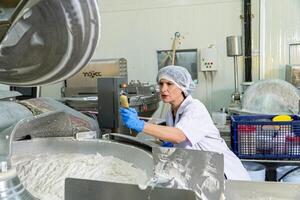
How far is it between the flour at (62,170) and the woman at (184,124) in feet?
1.07

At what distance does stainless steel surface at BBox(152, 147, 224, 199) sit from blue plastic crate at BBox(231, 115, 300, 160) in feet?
4.06

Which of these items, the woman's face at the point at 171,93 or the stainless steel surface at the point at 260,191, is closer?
the stainless steel surface at the point at 260,191

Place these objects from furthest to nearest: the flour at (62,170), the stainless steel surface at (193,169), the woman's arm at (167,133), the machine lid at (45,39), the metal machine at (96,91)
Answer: the metal machine at (96,91), the woman's arm at (167,133), the flour at (62,170), the stainless steel surface at (193,169), the machine lid at (45,39)

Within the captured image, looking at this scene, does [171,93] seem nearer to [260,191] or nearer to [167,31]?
[260,191]

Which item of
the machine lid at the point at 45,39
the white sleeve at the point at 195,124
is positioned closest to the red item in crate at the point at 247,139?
the white sleeve at the point at 195,124

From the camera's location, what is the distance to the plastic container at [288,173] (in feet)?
6.18

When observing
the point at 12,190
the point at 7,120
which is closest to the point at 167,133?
the point at 7,120

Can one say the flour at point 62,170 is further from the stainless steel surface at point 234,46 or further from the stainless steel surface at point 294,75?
the stainless steel surface at point 294,75

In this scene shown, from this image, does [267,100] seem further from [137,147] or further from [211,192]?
[211,192]

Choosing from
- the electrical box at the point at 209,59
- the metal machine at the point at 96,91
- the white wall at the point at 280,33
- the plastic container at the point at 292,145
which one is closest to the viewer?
the plastic container at the point at 292,145

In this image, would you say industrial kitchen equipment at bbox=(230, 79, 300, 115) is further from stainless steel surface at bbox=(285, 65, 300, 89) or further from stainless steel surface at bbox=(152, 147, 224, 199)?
stainless steel surface at bbox=(152, 147, 224, 199)

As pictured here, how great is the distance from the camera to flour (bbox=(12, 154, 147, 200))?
107cm

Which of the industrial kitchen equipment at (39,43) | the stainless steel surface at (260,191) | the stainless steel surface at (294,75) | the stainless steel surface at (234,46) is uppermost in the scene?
the stainless steel surface at (234,46)

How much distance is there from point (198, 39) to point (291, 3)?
1018 millimetres
